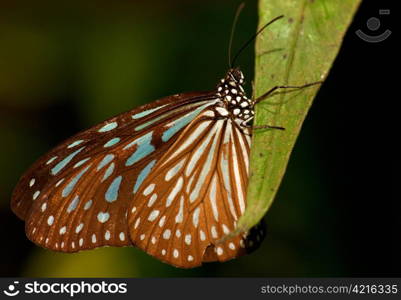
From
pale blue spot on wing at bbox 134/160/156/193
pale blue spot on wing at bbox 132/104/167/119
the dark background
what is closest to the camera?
pale blue spot on wing at bbox 132/104/167/119

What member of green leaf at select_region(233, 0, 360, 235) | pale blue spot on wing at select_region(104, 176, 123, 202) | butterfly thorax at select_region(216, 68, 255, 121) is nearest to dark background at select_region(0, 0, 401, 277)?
butterfly thorax at select_region(216, 68, 255, 121)

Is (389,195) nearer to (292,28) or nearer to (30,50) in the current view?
(292,28)

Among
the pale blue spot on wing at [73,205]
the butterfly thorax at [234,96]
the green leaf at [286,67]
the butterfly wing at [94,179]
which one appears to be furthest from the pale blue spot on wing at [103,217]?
the green leaf at [286,67]

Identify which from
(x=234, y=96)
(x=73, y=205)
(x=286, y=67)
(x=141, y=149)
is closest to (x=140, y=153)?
(x=141, y=149)

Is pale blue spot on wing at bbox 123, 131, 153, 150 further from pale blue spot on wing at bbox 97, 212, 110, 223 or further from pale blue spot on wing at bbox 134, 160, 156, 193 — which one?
pale blue spot on wing at bbox 97, 212, 110, 223

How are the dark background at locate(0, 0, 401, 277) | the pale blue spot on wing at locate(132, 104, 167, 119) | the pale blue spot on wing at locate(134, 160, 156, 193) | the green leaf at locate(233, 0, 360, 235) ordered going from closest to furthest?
the green leaf at locate(233, 0, 360, 235) → the pale blue spot on wing at locate(132, 104, 167, 119) → the pale blue spot on wing at locate(134, 160, 156, 193) → the dark background at locate(0, 0, 401, 277)

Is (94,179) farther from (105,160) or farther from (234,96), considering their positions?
(234,96)

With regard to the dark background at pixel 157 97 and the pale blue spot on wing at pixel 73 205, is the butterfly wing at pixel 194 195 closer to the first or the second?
the pale blue spot on wing at pixel 73 205
